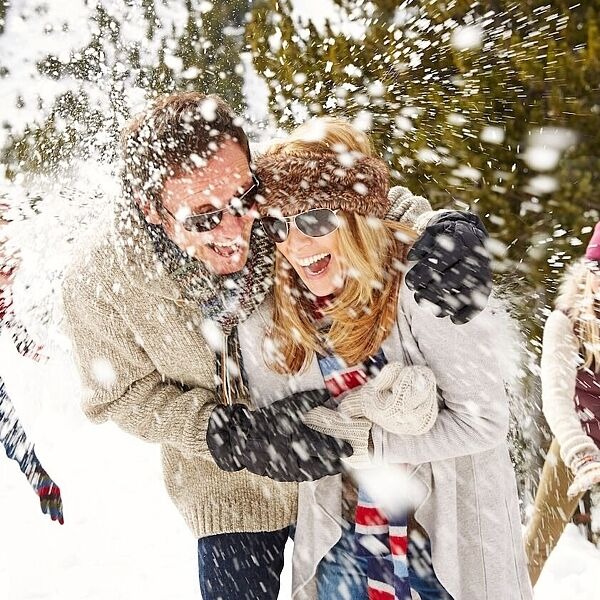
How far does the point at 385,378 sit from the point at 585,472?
4.24 feet

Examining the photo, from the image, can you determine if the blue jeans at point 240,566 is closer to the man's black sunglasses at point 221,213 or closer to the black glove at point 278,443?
the black glove at point 278,443

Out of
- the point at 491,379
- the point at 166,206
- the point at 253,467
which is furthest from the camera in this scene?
the point at 166,206

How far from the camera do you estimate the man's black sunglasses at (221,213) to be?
5.93 feet

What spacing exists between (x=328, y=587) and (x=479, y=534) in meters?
0.51

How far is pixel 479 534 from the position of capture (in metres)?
1.76

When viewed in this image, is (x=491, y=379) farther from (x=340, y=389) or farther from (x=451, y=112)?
(x=451, y=112)

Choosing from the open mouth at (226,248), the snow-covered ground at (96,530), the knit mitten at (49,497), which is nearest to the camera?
the open mouth at (226,248)

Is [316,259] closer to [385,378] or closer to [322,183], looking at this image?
[322,183]

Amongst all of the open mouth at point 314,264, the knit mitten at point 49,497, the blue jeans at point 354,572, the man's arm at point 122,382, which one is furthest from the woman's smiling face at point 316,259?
the knit mitten at point 49,497

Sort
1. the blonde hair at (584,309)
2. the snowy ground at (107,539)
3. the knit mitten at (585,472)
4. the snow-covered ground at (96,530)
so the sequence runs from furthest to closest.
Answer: the snow-covered ground at (96,530) → the snowy ground at (107,539) → the blonde hair at (584,309) → the knit mitten at (585,472)

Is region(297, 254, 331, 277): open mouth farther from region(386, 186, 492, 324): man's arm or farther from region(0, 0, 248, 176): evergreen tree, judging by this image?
region(0, 0, 248, 176): evergreen tree

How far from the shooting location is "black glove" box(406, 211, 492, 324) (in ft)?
4.98

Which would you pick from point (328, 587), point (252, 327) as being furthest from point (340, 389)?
point (328, 587)

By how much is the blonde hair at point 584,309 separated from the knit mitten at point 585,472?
1.25 ft
